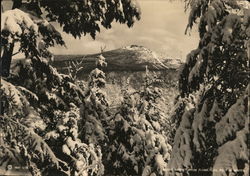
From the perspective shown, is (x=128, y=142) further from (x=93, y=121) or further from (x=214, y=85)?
(x=214, y=85)

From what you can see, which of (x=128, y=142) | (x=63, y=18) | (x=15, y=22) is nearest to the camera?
(x=15, y=22)

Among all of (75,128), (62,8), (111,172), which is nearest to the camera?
(62,8)

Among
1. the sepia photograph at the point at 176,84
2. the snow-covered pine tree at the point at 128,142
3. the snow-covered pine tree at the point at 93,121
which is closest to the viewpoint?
the sepia photograph at the point at 176,84

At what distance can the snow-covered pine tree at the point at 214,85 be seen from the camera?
20.6 ft

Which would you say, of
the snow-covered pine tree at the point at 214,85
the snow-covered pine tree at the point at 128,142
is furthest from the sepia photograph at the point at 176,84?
the snow-covered pine tree at the point at 128,142

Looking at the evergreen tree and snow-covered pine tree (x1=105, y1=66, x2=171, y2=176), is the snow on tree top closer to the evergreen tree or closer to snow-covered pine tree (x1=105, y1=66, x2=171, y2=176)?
the evergreen tree

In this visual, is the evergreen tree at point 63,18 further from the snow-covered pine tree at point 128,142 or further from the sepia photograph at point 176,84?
the snow-covered pine tree at point 128,142

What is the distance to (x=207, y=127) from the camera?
266 inches

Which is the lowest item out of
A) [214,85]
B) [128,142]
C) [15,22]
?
[128,142]

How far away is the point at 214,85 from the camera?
7.02 m

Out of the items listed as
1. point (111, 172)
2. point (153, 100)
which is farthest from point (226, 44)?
point (153, 100)

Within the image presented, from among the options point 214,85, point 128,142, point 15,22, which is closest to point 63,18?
point 15,22

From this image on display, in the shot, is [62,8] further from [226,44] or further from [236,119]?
[236,119]

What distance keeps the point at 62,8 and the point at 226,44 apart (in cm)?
379
